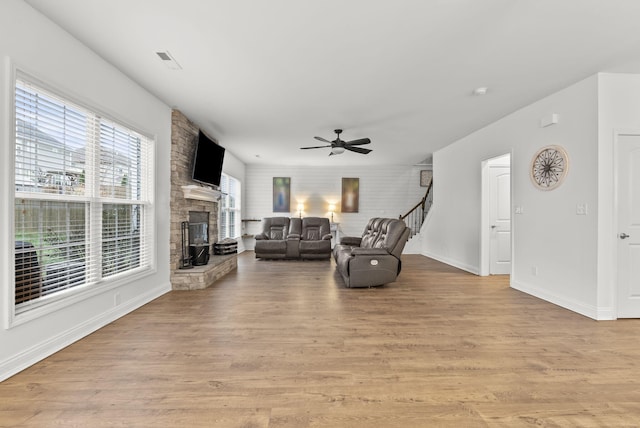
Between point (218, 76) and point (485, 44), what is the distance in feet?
8.95

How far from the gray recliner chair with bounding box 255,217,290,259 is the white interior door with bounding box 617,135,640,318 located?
5660 millimetres

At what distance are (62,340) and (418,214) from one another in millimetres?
8242

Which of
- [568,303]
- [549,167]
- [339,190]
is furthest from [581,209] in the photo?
[339,190]

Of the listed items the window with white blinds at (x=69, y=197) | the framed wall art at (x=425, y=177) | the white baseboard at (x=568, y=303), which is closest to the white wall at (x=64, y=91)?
the window with white blinds at (x=69, y=197)

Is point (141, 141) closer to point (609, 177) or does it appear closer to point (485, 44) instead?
point (485, 44)

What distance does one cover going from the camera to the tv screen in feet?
15.2

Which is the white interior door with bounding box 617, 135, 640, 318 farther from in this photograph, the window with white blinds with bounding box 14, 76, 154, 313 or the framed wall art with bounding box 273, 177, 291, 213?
the framed wall art with bounding box 273, 177, 291, 213

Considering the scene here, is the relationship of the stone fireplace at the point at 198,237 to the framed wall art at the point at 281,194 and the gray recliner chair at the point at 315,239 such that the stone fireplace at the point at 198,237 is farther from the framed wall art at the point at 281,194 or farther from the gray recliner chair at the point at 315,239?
the framed wall art at the point at 281,194

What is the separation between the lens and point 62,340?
7.80ft

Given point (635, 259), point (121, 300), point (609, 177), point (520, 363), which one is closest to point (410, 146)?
point (609, 177)

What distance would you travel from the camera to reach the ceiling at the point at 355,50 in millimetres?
2105

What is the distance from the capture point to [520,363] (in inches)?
84.9

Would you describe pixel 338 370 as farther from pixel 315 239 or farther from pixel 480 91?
pixel 315 239

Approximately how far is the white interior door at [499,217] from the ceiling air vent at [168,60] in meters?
5.15
